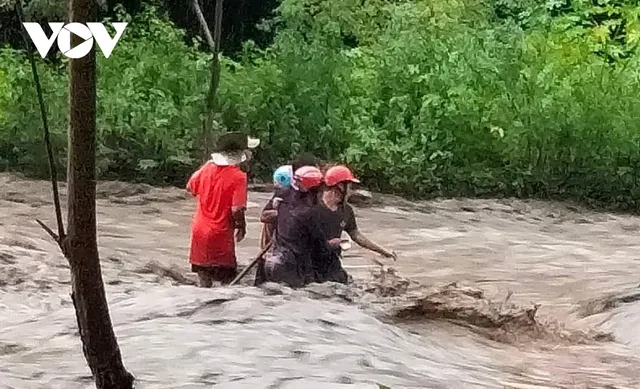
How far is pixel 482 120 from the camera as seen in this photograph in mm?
11250

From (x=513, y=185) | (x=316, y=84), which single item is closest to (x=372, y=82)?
(x=316, y=84)

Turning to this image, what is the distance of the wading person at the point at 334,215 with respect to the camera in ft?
15.7

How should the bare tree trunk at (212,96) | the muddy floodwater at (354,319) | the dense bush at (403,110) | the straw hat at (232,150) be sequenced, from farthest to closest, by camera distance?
the dense bush at (403,110) → the bare tree trunk at (212,96) → the straw hat at (232,150) → the muddy floodwater at (354,319)

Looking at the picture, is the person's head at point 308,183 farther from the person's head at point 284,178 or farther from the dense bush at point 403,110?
the dense bush at point 403,110

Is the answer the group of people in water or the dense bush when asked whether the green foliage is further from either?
the group of people in water

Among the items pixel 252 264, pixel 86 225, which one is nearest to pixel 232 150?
pixel 252 264

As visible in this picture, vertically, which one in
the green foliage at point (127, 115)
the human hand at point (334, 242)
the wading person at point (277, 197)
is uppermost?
the wading person at point (277, 197)

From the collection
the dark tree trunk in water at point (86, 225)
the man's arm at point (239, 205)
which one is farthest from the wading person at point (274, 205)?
the dark tree trunk in water at point (86, 225)

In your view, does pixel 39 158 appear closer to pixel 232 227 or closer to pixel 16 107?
pixel 16 107

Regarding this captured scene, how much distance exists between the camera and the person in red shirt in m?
5.24

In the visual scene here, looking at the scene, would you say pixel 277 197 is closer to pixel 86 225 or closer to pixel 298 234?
pixel 298 234

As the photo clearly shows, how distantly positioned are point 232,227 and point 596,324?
5.62 feet

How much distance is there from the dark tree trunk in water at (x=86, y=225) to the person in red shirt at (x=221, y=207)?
2198mm

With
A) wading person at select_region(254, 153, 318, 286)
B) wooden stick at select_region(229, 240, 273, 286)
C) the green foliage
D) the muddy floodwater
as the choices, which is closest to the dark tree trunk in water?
the muddy floodwater
